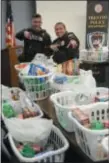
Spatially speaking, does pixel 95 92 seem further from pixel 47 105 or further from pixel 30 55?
pixel 30 55

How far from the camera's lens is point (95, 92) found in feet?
4.08

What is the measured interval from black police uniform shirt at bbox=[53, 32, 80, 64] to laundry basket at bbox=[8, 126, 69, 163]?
716 mm

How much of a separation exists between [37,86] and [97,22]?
1382 mm

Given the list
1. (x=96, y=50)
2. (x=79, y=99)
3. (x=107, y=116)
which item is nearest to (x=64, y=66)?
(x=79, y=99)

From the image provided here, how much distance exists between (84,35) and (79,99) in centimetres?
143

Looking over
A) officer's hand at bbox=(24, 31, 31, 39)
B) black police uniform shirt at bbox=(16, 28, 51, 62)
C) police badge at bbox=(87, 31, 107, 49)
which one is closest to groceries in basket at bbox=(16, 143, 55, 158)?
black police uniform shirt at bbox=(16, 28, 51, 62)

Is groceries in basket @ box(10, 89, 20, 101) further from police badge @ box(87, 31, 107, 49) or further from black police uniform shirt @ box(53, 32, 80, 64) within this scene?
police badge @ box(87, 31, 107, 49)

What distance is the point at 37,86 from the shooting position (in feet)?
5.06

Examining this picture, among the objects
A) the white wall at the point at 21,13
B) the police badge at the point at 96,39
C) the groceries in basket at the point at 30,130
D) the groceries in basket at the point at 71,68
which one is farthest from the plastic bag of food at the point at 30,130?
the white wall at the point at 21,13

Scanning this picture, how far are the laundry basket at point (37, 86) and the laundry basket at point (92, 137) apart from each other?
0.49 m

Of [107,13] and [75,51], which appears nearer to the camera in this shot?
[75,51]

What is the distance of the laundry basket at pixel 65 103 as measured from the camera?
114cm

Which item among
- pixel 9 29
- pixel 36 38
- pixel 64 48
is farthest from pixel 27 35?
pixel 9 29

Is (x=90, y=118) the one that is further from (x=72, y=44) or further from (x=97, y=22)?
(x=97, y=22)
